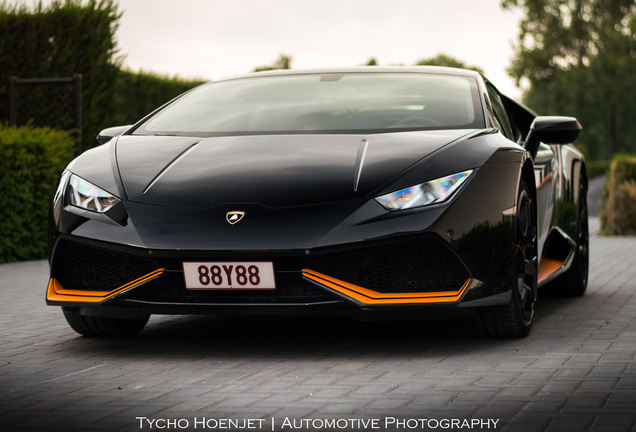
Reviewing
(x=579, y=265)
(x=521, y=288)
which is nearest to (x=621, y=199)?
(x=579, y=265)

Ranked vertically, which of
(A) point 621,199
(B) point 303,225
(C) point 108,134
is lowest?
(A) point 621,199

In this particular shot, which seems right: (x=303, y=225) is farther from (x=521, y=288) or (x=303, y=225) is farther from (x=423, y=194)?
(x=521, y=288)

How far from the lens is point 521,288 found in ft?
16.9

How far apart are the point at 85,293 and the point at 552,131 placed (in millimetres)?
2736

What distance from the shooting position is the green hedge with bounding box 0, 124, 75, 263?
1013cm

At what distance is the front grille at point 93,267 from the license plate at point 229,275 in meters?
0.19

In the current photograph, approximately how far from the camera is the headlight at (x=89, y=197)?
4.79 meters

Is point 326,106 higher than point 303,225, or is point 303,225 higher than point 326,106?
point 326,106

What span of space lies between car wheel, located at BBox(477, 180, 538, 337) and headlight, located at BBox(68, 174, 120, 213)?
186 centimetres

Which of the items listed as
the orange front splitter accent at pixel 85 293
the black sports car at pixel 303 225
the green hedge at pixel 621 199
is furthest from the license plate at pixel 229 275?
the green hedge at pixel 621 199

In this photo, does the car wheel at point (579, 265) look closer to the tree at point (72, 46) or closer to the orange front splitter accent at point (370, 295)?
the orange front splitter accent at point (370, 295)

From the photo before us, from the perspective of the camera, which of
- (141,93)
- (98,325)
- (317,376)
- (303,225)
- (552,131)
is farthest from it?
(141,93)

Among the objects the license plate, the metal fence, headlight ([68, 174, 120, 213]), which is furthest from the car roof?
the metal fence

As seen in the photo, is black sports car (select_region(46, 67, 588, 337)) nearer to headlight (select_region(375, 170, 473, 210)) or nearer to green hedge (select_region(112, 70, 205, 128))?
headlight (select_region(375, 170, 473, 210))
